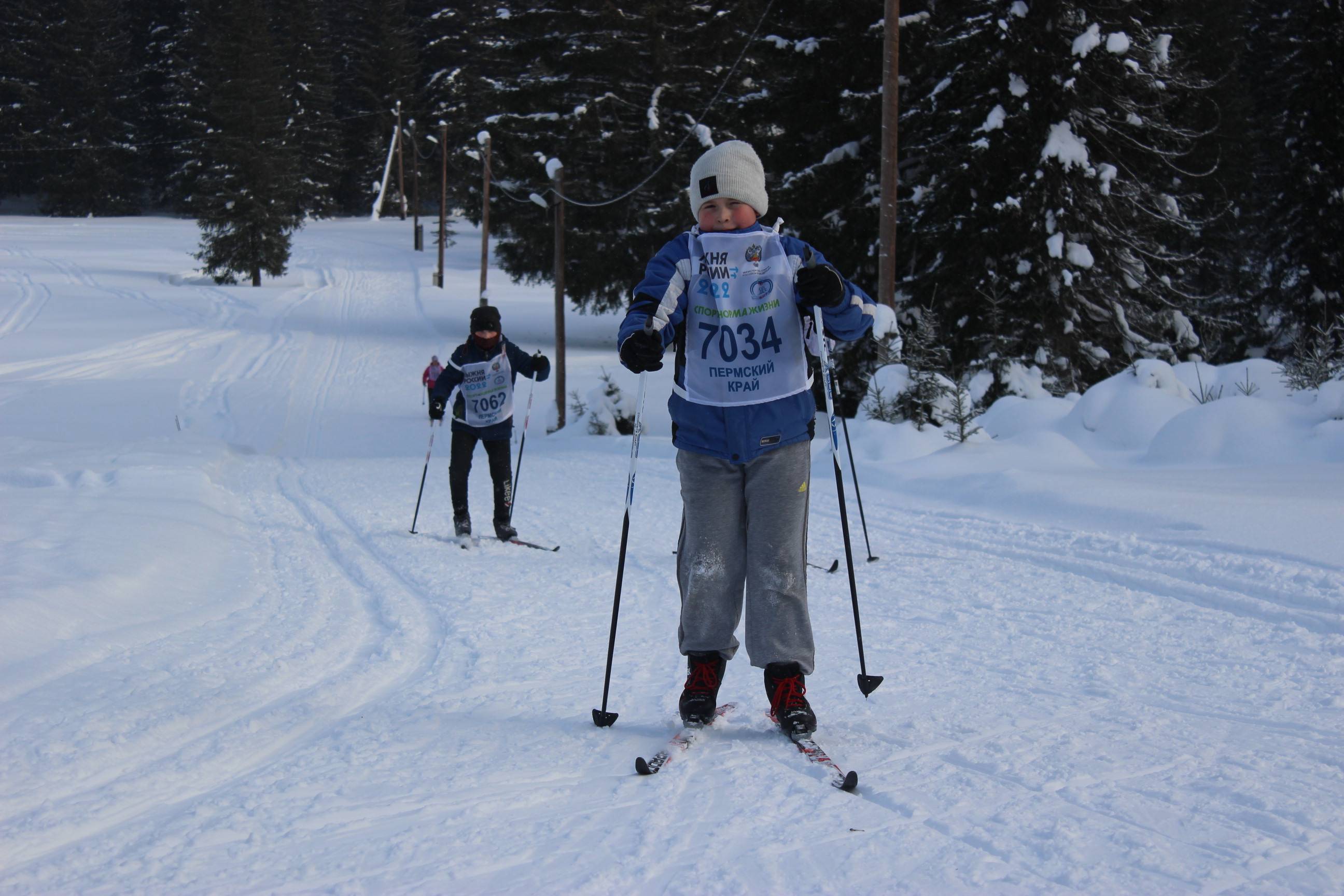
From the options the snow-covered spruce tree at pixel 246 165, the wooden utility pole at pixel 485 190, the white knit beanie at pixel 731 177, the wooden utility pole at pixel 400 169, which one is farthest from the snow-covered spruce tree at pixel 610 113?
the wooden utility pole at pixel 400 169

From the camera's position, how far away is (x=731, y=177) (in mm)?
3471

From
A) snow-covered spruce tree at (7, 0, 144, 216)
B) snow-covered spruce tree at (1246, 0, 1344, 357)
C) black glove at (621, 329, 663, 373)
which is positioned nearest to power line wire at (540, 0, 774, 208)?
snow-covered spruce tree at (1246, 0, 1344, 357)

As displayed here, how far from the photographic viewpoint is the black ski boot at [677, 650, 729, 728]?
137 inches

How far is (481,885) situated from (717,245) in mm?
2173

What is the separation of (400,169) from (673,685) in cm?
6733

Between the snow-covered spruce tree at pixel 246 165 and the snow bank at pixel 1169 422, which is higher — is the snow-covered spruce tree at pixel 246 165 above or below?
above

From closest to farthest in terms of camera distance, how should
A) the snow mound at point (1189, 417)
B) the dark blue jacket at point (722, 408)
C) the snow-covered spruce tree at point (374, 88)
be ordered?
the dark blue jacket at point (722, 408)
the snow mound at point (1189, 417)
the snow-covered spruce tree at point (374, 88)

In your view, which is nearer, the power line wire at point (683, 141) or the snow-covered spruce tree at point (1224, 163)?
the snow-covered spruce tree at point (1224, 163)

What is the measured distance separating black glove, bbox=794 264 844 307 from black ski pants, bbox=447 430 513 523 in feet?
16.9

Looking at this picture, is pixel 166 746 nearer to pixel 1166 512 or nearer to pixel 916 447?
pixel 1166 512

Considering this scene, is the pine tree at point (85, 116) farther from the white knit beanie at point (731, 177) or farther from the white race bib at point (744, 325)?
the white race bib at point (744, 325)

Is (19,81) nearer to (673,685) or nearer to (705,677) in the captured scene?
(673,685)

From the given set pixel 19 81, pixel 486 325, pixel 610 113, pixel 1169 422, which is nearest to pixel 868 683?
pixel 486 325

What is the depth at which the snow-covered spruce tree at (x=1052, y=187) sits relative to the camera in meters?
15.8
